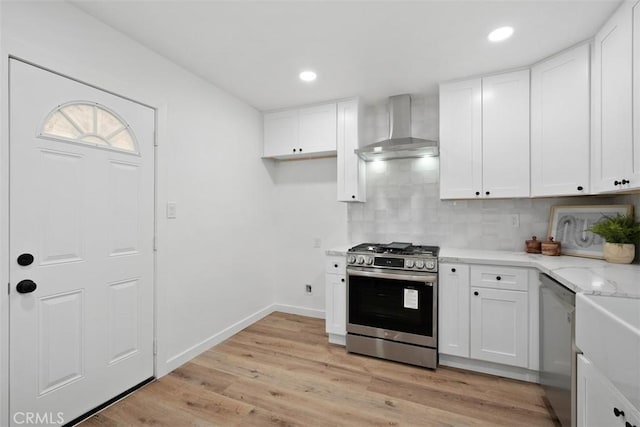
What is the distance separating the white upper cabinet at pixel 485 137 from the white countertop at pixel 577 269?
58cm

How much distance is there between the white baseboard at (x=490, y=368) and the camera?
2.27 m

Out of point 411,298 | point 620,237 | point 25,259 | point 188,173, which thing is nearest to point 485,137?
point 620,237

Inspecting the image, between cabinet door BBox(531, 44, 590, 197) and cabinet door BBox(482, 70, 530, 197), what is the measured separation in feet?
0.21

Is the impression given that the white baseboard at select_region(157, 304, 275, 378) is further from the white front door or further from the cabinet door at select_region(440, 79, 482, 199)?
the cabinet door at select_region(440, 79, 482, 199)

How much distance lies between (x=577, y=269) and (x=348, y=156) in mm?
2112

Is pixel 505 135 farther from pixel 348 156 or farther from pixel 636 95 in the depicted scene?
pixel 348 156

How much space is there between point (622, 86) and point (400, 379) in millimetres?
2513

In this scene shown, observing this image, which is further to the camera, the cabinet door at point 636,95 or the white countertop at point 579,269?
the cabinet door at point 636,95

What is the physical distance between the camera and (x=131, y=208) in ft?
6.83

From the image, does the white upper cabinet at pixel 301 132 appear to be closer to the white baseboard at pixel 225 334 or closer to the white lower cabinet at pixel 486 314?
the white lower cabinet at pixel 486 314

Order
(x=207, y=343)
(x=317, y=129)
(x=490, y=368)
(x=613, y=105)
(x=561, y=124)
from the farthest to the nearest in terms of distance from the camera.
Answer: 1. (x=317, y=129)
2. (x=207, y=343)
3. (x=490, y=368)
4. (x=561, y=124)
5. (x=613, y=105)

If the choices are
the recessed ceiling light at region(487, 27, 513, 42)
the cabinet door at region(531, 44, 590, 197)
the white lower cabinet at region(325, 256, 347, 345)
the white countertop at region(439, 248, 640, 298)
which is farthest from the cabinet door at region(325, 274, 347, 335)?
the recessed ceiling light at region(487, 27, 513, 42)

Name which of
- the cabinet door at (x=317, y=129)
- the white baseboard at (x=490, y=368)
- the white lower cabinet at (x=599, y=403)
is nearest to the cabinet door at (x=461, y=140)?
the cabinet door at (x=317, y=129)

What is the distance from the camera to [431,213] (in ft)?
10.2
